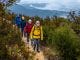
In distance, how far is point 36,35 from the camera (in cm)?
1703

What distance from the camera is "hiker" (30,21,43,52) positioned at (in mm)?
16766

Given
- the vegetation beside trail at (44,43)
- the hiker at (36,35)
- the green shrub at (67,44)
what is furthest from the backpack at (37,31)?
the green shrub at (67,44)

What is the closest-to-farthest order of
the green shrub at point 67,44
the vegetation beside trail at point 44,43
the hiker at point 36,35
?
the vegetation beside trail at point 44,43
the green shrub at point 67,44
the hiker at point 36,35

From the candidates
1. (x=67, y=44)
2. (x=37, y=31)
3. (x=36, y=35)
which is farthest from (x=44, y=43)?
(x=67, y=44)

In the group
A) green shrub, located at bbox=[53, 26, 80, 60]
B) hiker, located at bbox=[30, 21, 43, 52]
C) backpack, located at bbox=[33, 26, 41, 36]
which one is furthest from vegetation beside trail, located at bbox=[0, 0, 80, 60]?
backpack, located at bbox=[33, 26, 41, 36]

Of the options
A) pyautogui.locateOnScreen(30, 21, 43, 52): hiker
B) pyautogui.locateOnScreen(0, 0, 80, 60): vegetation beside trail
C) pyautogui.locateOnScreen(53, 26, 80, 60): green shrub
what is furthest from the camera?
pyautogui.locateOnScreen(30, 21, 43, 52): hiker

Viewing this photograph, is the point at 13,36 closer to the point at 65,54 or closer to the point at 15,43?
the point at 15,43

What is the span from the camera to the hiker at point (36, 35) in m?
16.8

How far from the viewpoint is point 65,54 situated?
15.3 metres

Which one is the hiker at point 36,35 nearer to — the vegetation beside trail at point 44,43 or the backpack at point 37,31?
the backpack at point 37,31

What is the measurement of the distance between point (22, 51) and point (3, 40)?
1180 mm

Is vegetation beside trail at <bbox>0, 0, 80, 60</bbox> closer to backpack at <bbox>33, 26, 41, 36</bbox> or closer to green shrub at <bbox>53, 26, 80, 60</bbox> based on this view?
green shrub at <bbox>53, 26, 80, 60</bbox>

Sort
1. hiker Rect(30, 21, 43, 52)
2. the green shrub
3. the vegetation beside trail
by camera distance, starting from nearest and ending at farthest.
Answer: the vegetation beside trail
the green shrub
hiker Rect(30, 21, 43, 52)

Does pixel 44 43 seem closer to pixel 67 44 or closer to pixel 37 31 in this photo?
pixel 37 31
